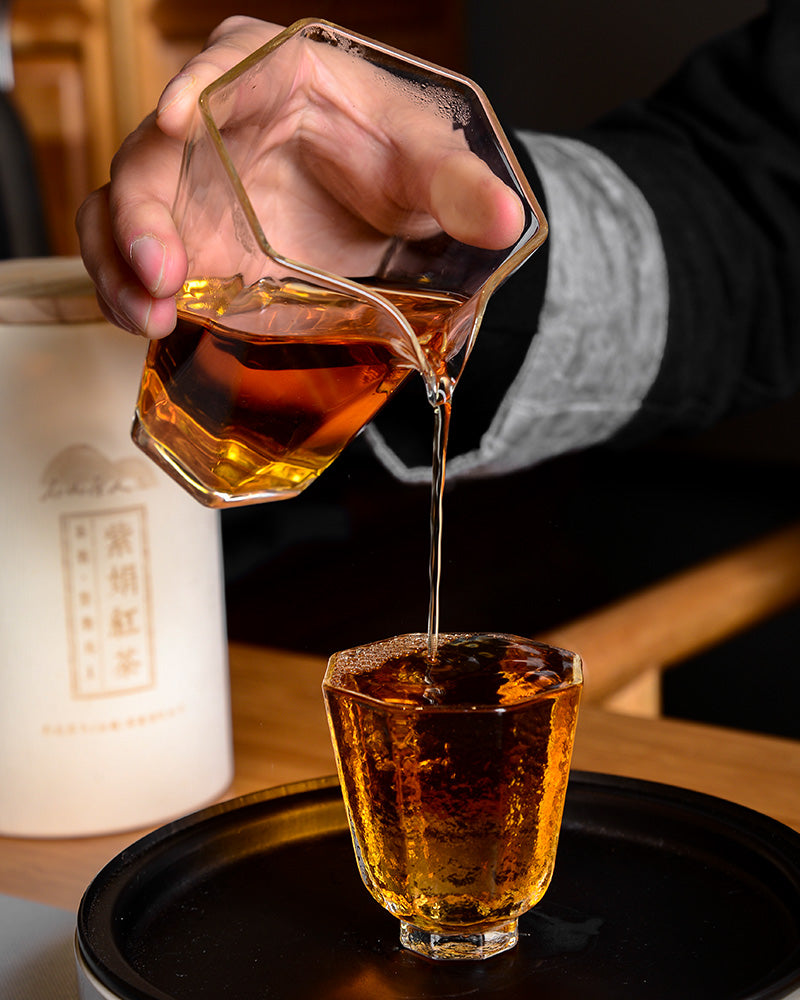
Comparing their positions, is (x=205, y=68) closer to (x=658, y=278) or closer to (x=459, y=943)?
(x=459, y=943)

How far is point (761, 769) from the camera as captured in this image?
2.02 ft

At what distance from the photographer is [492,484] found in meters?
2.12

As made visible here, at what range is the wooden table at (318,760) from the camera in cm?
54

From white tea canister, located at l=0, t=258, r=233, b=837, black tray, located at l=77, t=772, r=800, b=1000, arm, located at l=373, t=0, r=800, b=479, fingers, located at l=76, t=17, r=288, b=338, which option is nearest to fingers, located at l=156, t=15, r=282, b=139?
fingers, located at l=76, t=17, r=288, b=338

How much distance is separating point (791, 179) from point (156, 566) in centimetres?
77

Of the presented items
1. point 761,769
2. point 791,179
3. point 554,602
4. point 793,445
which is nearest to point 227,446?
point 761,769

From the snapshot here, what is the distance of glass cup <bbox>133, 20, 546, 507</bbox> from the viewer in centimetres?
41

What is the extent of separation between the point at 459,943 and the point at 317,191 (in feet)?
0.91

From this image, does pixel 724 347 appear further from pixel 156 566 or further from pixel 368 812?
pixel 368 812

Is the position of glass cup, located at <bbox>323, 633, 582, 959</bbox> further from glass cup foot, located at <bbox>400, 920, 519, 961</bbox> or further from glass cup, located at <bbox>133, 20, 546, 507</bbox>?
glass cup, located at <bbox>133, 20, 546, 507</bbox>

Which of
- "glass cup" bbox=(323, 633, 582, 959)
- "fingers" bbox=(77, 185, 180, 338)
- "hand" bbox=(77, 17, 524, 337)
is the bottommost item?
"glass cup" bbox=(323, 633, 582, 959)

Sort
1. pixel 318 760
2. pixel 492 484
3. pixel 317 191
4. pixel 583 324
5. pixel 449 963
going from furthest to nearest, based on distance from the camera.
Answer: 1. pixel 492 484
2. pixel 583 324
3. pixel 318 760
4. pixel 317 191
5. pixel 449 963

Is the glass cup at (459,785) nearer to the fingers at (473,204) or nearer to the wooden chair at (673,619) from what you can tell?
the fingers at (473,204)

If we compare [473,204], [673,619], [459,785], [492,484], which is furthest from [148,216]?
[492,484]
